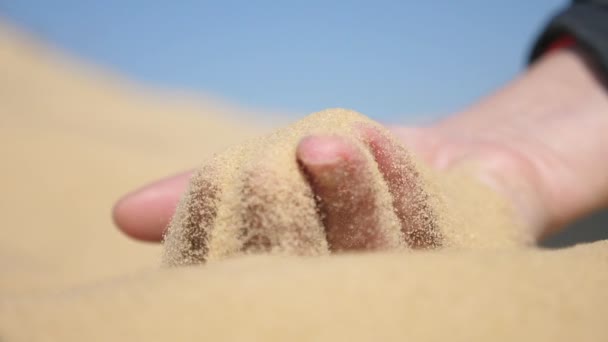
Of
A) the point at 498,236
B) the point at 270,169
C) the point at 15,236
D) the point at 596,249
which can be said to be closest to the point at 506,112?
the point at 498,236

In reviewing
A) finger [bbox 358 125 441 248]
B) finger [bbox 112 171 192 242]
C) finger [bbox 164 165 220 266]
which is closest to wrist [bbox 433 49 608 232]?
finger [bbox 358 125 441 248]

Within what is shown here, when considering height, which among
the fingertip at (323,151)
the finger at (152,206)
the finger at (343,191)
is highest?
the finger at (152,206)

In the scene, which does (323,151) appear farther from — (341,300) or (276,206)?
(341,300)

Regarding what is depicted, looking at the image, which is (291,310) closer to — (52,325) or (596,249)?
(52,325)

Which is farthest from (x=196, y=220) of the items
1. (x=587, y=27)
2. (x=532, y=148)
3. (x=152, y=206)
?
(x=587, y=27)

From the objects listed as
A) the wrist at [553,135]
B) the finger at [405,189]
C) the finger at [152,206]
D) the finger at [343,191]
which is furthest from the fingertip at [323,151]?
the wrist at [553,135]

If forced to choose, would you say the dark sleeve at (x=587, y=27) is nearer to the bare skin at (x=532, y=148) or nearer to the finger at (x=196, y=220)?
the bare skin at (x=532, y=148)

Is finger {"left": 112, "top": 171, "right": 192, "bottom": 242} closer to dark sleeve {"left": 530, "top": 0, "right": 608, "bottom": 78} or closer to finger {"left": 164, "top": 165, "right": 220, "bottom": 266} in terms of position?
finger {"left": 164, "top": 165, "right": 220, "bottom": 266}
